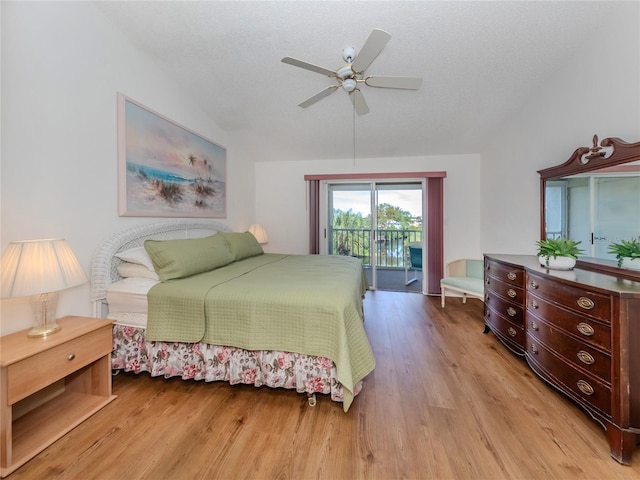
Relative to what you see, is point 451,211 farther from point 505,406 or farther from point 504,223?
point 505,406

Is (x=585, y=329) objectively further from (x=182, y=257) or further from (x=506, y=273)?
(x=182, y=257)

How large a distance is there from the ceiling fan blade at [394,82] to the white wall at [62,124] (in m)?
2.05

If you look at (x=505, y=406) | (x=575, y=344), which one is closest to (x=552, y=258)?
(x=575, y=344)

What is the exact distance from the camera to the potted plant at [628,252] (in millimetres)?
1641

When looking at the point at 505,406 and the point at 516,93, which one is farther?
the point at 516,93

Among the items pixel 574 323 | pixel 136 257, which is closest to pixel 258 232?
pixel 136 257

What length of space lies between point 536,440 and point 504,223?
9.00 feet

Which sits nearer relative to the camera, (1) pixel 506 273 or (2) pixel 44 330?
(2) pixel 44 330

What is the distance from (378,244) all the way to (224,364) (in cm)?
335

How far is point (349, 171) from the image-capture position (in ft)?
14.6

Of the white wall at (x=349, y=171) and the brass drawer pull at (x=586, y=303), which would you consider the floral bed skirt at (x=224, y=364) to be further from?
the white wall at (x=349, y=171)

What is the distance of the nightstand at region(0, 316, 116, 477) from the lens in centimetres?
121

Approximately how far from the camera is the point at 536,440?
1.39 m

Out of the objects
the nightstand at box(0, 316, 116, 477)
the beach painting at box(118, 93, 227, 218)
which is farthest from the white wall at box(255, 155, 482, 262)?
the nightstand at box(0, 316, 116, 477)
